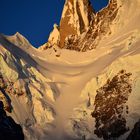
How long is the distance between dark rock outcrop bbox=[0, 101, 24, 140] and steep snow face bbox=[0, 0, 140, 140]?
108 centimetres

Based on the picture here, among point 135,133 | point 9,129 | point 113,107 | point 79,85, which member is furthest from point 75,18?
point 135,133

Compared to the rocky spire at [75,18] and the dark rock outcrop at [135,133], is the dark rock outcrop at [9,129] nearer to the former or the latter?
the dark rock outcrop at [135,133]

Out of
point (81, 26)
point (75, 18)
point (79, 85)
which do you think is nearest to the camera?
point (79, 85)

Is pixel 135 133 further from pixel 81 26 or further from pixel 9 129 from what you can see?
pixel 81 26

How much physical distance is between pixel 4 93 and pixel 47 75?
11.3 metres

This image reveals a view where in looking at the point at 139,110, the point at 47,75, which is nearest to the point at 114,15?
the point at 47,75

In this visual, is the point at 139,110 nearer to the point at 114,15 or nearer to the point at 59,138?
the point at 59,138

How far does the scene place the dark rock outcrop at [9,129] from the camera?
318 feet

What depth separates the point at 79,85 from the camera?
109500 millimetres

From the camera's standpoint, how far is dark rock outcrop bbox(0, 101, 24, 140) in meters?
96.8

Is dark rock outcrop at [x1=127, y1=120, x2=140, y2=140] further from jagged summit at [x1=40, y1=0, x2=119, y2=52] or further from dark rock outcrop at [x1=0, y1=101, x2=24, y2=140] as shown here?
jagged summit at [x1=40, y1=0, x2=119, y2=52]

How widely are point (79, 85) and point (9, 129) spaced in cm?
1606

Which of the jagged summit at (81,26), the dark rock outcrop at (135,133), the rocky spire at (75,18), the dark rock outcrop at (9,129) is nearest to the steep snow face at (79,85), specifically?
the dark rock outcrop at (9,129)

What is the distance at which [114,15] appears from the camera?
431 ft
